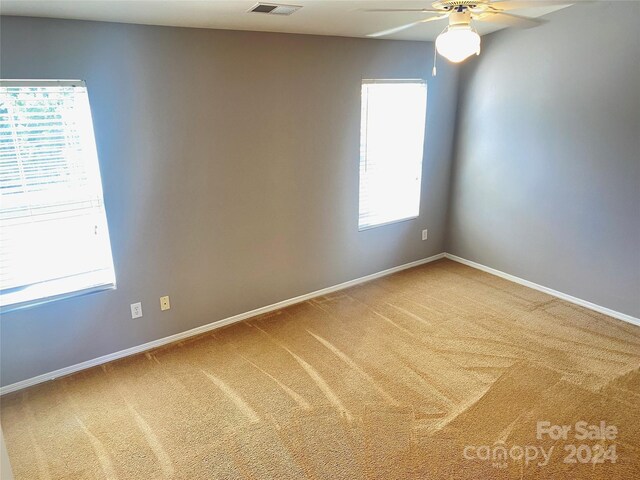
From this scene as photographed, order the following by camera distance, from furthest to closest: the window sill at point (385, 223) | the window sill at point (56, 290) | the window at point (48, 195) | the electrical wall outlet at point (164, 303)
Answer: the window sill at point (385, 223)
the electrical wall outlet at point (164, 303)
the window sill at point (56, 290)
the window at point (48, 195)

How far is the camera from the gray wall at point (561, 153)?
325 cm

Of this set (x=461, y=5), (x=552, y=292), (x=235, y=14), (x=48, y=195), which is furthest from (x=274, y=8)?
(x=552, y=292)

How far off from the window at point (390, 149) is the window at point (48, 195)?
2238 millimetres

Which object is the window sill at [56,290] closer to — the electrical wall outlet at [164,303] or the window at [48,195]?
the window at [48,195]

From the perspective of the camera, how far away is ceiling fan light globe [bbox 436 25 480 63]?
6.84ft

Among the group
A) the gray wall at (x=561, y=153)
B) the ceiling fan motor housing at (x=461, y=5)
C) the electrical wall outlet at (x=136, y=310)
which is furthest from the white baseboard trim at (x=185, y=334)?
the ceiling fan motor housing at (x=461, y=5)

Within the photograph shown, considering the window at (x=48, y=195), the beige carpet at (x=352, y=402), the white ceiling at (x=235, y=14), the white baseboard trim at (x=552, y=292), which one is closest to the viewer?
the beige carpet at (x=352, y=402)

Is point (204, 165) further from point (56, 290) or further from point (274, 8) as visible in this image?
point (56, 290)

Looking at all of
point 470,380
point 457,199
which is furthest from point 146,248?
point 457,199

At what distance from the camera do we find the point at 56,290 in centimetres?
279

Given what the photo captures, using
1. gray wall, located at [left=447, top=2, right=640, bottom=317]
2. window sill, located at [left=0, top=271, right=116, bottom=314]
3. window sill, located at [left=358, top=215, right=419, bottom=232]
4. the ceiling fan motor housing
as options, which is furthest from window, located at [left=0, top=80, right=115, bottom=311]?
gray wall, located at [left=447, top=2, right=640, bottom=317]

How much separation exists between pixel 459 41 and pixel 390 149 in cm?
207

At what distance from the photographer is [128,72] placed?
8.82 ft

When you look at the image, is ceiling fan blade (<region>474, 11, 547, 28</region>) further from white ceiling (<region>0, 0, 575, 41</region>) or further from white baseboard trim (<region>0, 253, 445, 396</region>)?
white baseboard trim (<region>0, 253, 445, 396</region>)
